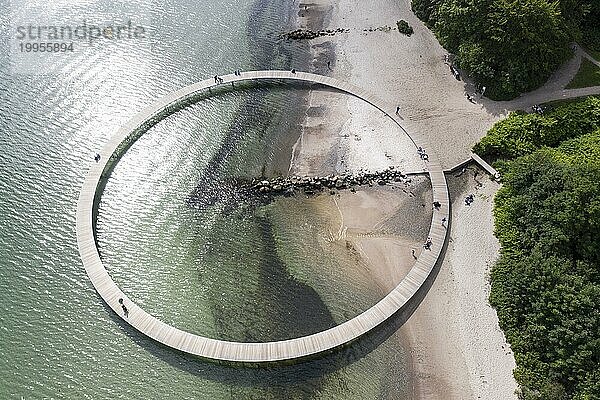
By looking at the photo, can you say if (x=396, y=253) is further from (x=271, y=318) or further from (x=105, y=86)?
(x=105, y=86)

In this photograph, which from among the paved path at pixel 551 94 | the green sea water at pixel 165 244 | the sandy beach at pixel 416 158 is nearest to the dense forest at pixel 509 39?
the paved path at pixel 551 94

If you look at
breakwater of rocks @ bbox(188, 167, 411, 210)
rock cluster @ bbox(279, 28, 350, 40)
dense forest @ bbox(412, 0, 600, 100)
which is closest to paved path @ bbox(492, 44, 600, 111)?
dense forest @ bbox(412, 0, 600, 100)

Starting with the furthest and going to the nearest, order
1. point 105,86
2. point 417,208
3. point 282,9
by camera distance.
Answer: point 282,9
point 105,86
point 417,208

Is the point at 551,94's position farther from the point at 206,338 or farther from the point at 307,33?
the point at 206,338

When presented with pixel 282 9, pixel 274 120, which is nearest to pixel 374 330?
pixel 274 120

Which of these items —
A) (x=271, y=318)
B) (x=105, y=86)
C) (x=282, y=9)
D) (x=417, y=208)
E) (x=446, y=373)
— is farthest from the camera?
(x=282, y=9)

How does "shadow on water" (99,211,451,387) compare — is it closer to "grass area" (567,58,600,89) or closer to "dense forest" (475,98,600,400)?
"dense forest" (475,98,600,400)

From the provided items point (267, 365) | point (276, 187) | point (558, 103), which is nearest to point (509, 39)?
point (558, 103)
